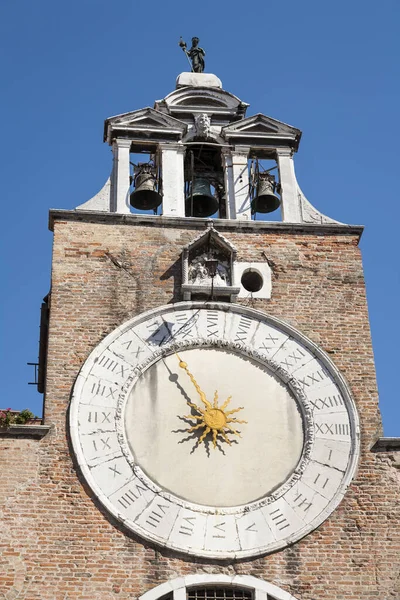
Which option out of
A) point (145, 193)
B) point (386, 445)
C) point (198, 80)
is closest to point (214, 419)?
point (386, 445)

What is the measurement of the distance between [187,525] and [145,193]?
5444mm

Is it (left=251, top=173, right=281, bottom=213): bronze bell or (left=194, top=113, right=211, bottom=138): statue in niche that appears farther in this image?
(left=194, top=113, right=211, bottom=138): statue in niche

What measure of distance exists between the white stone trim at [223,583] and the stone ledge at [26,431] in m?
2.38

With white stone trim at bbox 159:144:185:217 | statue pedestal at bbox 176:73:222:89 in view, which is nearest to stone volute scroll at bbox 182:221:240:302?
white stone trim at bbox 159:144:185:217

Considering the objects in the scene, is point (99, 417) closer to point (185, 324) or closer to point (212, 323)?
point (185, 324)

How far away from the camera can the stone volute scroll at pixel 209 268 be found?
17688 millimetres

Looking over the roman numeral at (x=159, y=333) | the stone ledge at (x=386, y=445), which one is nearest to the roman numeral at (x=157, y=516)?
the roman numeral at (x=159, y=333)

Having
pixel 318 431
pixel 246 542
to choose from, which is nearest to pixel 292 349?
pixel 318 431

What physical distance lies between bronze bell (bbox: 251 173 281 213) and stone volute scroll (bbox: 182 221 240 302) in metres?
1.29

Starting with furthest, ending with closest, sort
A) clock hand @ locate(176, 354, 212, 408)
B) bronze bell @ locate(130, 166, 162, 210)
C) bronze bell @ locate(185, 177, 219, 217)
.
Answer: bronze bell @ locate(185, 177, 219, 217) → bronze bell @ locate(130, 166, 162, 210) → clock hand @ locate(176, 354, 212, 408)

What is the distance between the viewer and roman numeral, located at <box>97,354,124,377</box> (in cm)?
1680

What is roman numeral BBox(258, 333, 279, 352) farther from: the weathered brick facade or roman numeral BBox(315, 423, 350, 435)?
roman numeral BBox(315, 423, 350, 435)

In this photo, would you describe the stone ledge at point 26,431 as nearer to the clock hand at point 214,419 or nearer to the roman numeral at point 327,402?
the clock hand at point 214,419

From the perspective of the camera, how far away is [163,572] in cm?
1523
